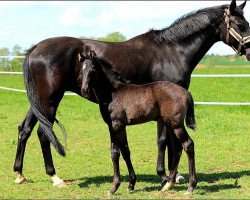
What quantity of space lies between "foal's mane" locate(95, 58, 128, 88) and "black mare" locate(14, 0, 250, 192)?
0.58 metres

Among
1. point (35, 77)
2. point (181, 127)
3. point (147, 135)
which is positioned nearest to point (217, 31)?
point (181, 127)

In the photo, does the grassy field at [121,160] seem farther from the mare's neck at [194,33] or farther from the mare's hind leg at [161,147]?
the mare's neck at [194,33]

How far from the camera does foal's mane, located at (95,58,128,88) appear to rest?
6.29 m

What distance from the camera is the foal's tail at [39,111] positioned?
6813 millimetres

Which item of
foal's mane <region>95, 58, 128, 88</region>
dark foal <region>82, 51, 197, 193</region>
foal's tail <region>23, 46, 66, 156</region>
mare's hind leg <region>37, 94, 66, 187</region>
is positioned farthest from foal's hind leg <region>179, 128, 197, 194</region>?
mare's hind leg <region>37, 94, 66, 187</region>

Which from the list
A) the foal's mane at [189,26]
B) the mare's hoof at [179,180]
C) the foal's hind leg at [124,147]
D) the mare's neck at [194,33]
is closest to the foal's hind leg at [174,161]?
the foal's hind leg at [124,147]

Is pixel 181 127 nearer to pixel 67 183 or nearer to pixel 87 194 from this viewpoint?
pixel 87 194

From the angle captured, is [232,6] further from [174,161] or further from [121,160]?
[121,160]

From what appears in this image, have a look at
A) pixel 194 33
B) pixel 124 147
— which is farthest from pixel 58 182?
pixel 194 33

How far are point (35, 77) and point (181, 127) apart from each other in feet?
7.82

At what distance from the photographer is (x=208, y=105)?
14.8 m

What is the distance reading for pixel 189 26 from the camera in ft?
24.4

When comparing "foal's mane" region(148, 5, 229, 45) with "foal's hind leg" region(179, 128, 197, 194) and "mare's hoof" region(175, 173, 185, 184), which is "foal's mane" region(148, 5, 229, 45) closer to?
"foal's hind leg" region(179, 128, 197, 194)

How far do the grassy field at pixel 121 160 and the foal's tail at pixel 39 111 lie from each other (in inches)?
25.0
